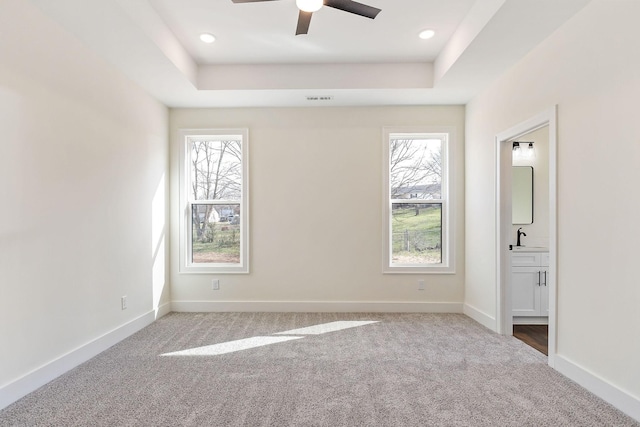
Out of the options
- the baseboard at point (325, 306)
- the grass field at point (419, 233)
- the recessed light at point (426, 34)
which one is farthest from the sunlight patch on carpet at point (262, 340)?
the recessed light at point (426, 34)

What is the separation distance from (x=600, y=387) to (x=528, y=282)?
183 centimetres

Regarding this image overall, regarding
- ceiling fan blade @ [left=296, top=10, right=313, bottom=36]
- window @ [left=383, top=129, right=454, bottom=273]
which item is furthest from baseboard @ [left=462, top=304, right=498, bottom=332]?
ceiling fan blade @ [left=296, top=10, right=313, bottom=36]

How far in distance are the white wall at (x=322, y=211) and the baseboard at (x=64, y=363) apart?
101cm

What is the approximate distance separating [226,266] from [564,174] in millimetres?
3760

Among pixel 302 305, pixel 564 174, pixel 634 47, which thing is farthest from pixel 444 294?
pixel 634 47

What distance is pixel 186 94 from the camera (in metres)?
4.10

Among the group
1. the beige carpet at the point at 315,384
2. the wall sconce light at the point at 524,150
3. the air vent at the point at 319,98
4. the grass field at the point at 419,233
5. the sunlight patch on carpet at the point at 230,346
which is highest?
the air vent at the point at 319,98

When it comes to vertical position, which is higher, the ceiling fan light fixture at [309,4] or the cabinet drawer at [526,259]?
the ceiling fan light fixture at [309,4]

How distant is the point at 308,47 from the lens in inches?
141

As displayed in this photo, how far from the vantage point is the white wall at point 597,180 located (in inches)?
84.0

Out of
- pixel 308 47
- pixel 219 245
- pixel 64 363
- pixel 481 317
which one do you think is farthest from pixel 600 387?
pixel 219 245

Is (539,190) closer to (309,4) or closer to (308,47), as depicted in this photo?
(308,47)

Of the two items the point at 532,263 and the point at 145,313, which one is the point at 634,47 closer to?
the point at 532,263

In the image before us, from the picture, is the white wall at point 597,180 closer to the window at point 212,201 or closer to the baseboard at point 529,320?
the baseboard at point 529,320
